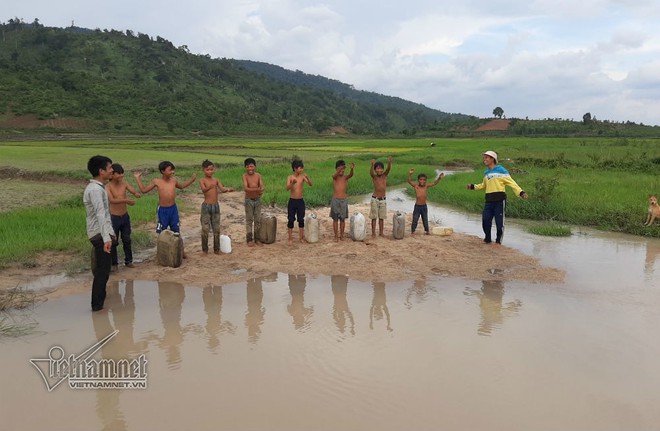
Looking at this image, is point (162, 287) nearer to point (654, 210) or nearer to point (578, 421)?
point (578, 421)

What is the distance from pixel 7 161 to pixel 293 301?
1929 cm

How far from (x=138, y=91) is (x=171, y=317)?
6311 cm

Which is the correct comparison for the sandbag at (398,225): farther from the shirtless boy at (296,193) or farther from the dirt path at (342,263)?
the shirtless boy at (296,193)

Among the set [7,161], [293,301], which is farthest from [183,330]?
[7,161]

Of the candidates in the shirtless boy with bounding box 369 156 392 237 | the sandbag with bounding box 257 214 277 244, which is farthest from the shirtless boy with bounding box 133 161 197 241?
the shirtless boy with bounding box 369 156 392 237

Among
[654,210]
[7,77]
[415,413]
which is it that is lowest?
[415,413]

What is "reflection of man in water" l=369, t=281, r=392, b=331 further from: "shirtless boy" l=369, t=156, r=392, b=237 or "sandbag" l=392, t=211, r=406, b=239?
"shirtless boy" l=369, t=156, r=392, b=237

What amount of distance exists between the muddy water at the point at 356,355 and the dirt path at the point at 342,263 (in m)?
0.30

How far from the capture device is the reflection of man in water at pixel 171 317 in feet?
12.8

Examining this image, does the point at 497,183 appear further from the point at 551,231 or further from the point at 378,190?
the point at 551,231

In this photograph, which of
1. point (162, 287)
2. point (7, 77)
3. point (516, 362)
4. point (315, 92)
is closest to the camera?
point (516, 362)

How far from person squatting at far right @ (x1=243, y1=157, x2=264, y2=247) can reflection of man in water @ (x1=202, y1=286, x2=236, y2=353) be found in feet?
6.41

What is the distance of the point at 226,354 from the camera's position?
12.8ft

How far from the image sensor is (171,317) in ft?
15.5
